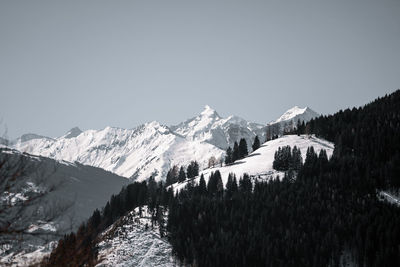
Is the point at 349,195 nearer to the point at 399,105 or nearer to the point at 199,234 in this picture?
the point at 199,234

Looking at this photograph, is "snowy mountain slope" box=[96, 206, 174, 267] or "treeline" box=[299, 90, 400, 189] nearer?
"snowy mountain slope" box=[96, 206, 174, 267]

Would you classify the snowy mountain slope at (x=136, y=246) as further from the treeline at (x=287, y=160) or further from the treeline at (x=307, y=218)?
the treeline at (x=287, y=160)

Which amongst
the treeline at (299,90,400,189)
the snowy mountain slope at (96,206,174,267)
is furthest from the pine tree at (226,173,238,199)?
the treeline at (299,90,400,189)

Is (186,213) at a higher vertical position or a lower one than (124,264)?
higher

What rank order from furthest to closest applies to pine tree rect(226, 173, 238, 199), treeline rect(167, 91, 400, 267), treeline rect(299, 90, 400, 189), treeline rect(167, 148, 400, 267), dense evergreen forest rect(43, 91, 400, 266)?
pine tree rect(226, 173, 238, 199)
treeline rect(299, 90, 400, 189)
dense evergreen forest rect(43, 91, 400, 266)
treeline rect(167, 91, 400, 267)
treeline rect(167, 148, 400, 267)

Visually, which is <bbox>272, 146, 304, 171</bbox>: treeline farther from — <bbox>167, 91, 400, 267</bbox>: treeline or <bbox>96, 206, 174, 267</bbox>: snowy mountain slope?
<bbox>96, 206, 174, 267</bbox>: snowy mountain slope

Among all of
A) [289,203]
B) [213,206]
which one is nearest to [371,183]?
[289,203]

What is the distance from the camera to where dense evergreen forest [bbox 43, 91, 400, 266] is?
4126 inches

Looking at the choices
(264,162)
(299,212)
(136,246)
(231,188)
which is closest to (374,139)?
(264,162)

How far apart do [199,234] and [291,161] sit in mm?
63531

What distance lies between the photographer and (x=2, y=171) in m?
12.8

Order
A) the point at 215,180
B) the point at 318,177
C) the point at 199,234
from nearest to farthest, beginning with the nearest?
the point at 199,234 < the point at 318,177 < the point at 215,180

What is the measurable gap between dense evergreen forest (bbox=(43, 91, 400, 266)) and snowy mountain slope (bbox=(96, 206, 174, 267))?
13.8ft

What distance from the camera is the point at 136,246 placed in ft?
379
